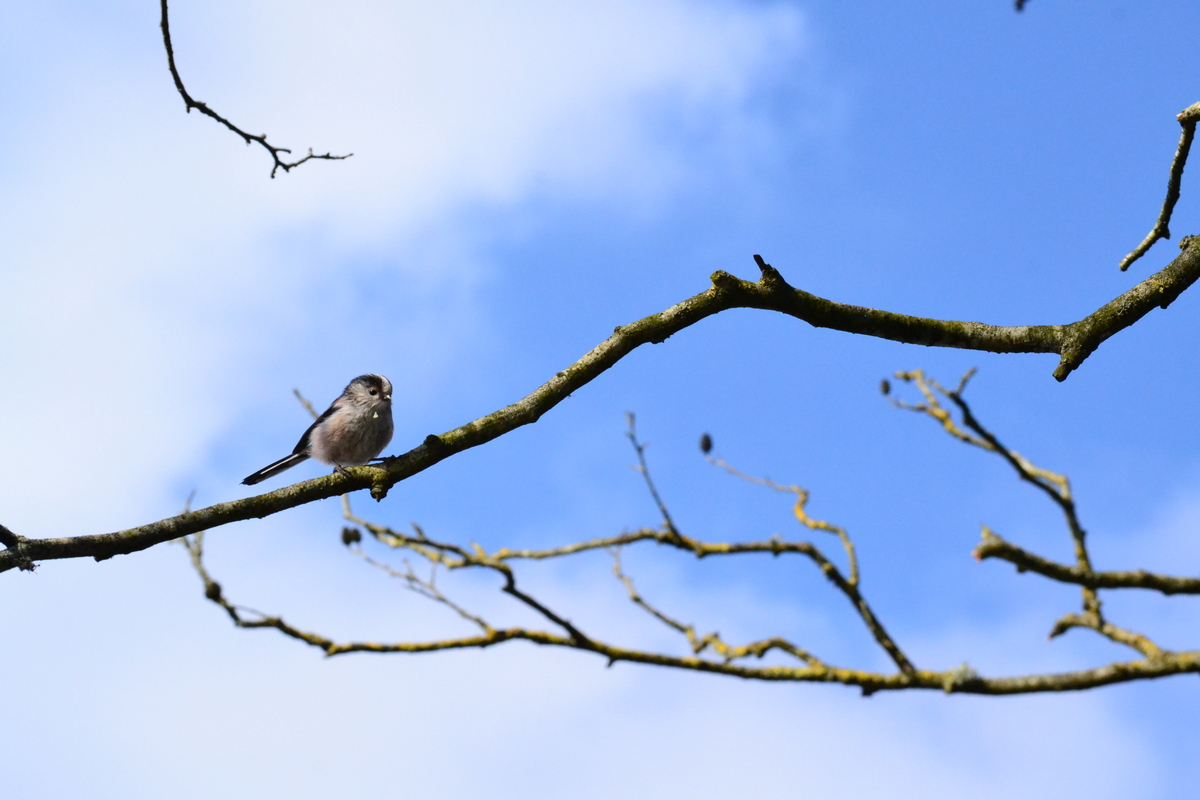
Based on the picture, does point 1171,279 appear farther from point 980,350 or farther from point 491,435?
point 491,435

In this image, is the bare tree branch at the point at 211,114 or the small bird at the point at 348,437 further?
the small bird at the point at 348,437

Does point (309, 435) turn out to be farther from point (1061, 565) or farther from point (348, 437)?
point (1061, 565)

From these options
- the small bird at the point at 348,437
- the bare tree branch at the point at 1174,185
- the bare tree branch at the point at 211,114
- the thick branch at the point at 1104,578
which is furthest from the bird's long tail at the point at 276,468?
the bare tree branch at the point at 1174,185

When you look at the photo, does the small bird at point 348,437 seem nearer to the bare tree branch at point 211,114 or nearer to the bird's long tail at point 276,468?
the bird's long tail at point 276,468

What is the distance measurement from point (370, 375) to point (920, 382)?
633cm

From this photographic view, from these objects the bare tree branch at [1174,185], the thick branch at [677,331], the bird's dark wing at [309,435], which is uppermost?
the bird's dark wing at [309,435]

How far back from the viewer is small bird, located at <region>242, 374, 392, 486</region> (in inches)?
276

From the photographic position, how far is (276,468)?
7.11 m

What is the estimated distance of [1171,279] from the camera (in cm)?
450

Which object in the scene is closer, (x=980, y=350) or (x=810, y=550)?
(x=980, y=350)

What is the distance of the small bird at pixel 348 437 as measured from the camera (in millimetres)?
7016

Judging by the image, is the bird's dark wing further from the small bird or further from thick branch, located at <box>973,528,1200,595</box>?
thick branch, located at <box>973,528,1200,595</box>

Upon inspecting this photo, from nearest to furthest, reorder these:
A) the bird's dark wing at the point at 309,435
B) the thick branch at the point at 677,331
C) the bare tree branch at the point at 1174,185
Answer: the thick branch at the point at 677,331
the bare tree branch at the point at 1174,185
the bird's dark wing at the point at 309,435

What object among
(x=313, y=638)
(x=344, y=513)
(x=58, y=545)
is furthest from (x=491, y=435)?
(x=344, y=513)
